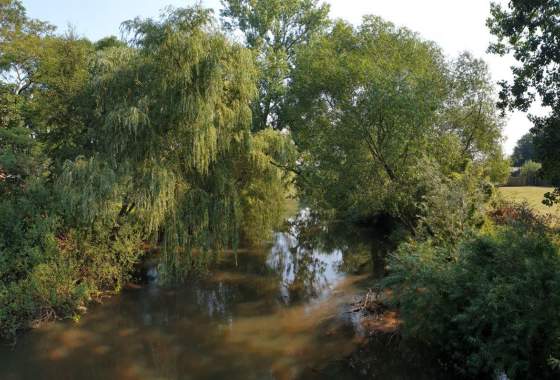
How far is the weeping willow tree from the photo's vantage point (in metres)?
12.4

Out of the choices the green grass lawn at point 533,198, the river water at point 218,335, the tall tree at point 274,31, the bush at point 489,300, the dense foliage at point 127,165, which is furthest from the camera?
the tall tree at point 274,31

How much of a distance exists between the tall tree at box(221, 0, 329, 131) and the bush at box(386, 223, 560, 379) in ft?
66.8

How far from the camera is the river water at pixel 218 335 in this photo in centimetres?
927

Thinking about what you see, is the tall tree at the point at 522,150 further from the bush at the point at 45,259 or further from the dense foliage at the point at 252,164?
the bush at the point at 45,259

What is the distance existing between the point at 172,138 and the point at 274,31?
64.6 ft

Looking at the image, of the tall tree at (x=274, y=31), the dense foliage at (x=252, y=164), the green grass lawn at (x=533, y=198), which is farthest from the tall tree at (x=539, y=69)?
the tall tree at (x=274, y=31)

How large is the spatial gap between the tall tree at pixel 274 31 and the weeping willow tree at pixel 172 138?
547 inches

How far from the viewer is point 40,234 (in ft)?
38.1

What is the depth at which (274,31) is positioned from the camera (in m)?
30.3

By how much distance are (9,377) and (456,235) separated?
10876 mm

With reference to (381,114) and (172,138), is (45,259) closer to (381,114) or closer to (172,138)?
(172,138)

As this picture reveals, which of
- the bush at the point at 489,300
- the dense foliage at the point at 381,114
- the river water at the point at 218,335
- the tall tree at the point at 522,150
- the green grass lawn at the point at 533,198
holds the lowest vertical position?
the river water at the point at 218,335

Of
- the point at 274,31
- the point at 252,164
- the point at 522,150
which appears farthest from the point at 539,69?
the point at 522,150

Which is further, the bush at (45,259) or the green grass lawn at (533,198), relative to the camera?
Answer: the green grass lawn at (533,198)
